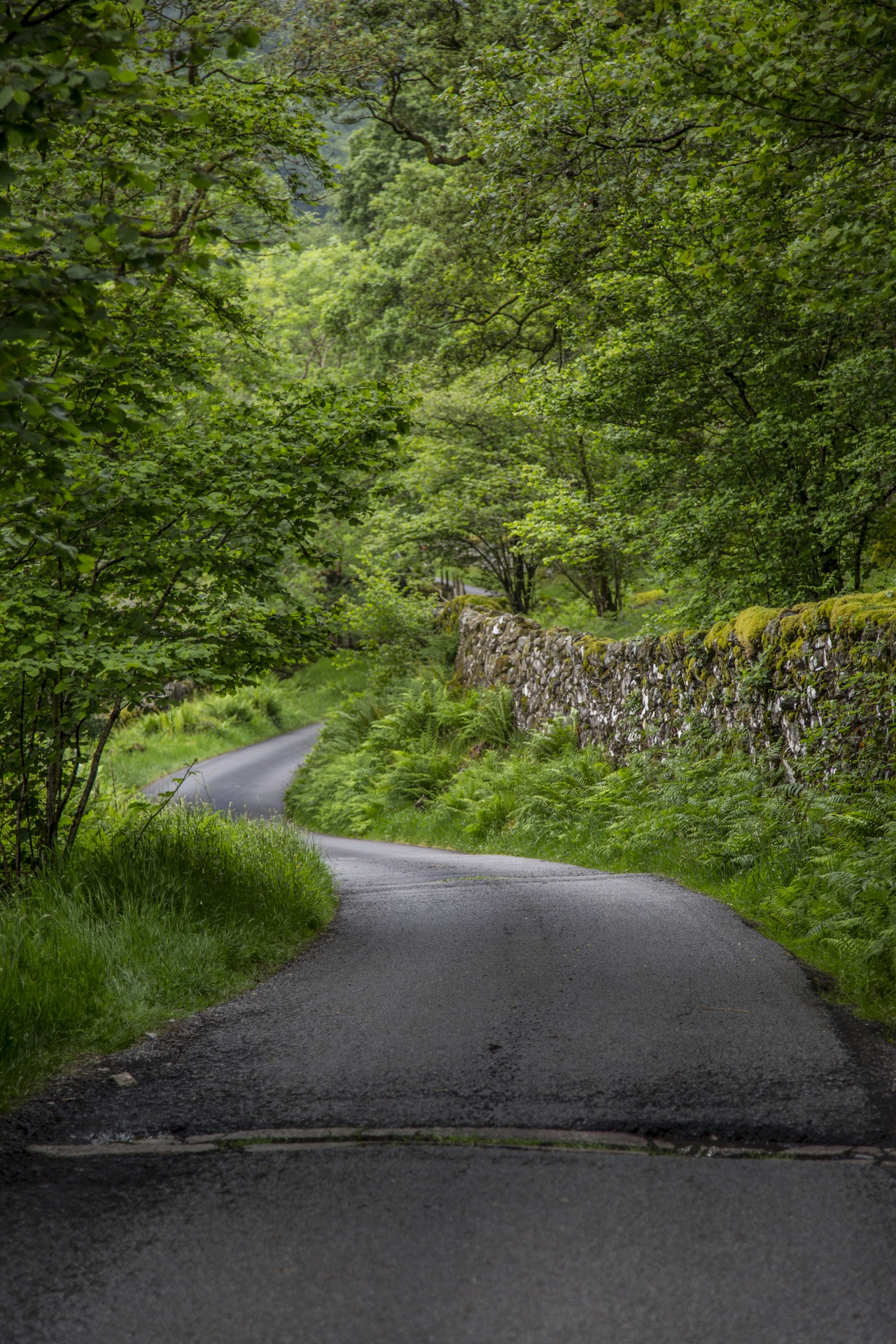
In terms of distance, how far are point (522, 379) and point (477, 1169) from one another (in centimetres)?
1209

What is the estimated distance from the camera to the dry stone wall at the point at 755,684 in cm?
725

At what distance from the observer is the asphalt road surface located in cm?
244

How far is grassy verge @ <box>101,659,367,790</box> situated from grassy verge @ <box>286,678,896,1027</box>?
450cm

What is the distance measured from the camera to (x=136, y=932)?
212 inches

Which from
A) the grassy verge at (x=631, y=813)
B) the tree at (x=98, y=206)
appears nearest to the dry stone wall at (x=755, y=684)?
the grassy verge at (x=631, y=813)

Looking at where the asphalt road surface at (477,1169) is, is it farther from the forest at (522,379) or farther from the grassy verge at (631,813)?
the forest at (522,379)

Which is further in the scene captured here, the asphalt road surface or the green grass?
the green grass

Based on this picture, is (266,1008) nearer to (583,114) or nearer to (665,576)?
(583,114)

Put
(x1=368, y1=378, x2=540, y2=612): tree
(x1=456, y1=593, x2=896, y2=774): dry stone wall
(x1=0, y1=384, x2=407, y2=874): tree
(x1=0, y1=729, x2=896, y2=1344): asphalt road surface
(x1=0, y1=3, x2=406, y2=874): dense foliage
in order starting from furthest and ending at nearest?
(x1=368, y1=378, x2=540, y2=612): tree < (x1=456, y1=593, x2=896, y2=774): dry stone wall < (x1=0, y1=384, x2=407, y2=874): tree < (x1=0, y1=3, x2=406, y2=874): dense foliage < (x1=0, y1=729, x2=896, y2=1344): asphalt road surface

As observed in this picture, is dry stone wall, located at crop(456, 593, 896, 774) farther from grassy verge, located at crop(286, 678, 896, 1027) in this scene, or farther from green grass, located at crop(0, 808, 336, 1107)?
green grass, located at crop(0, 808, 336, 1107)

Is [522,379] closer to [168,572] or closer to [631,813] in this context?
[631,813]

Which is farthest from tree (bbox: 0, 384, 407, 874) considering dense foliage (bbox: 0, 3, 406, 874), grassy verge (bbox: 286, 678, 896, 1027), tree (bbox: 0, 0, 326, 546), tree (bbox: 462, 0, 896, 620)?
grassy verge (bbox: 286, 678, 896, 1027)

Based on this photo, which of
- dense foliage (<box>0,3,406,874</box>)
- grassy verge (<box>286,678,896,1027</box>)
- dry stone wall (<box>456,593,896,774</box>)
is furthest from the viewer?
dry stone wall (<box>456,593,896,774</box>)

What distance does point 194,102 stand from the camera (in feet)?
24.1
